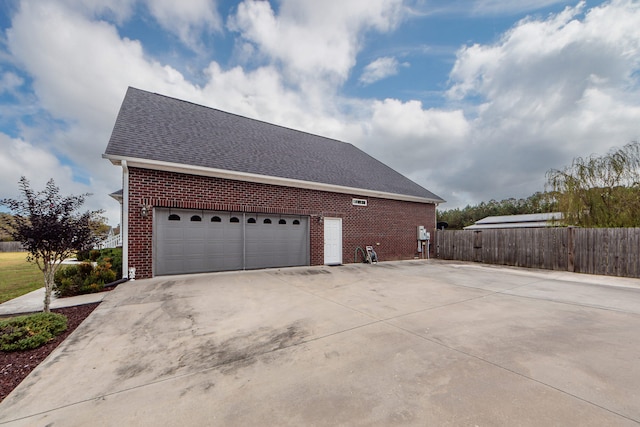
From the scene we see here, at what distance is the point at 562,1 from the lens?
7.15m

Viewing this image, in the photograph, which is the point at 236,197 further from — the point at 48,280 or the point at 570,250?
the point at 570,250

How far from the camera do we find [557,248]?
1049 cm

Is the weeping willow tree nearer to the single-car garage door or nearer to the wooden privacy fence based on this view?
the wooden privacy fence

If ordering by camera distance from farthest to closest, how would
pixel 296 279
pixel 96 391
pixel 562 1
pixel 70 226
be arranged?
pixel 296 279, pixel 562 1, pixel 70 226, pixel 96 391

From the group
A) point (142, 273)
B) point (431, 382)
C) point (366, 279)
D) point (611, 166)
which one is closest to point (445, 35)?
point (611, 166)

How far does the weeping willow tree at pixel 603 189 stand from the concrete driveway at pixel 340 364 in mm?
6893

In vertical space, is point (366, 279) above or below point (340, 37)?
below

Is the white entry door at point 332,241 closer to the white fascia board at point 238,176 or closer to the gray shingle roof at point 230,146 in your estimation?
the white fascia board at point 238,176

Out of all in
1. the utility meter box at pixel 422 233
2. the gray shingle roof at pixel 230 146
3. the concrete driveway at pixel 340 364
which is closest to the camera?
the concrete driveway at pixel 340 364

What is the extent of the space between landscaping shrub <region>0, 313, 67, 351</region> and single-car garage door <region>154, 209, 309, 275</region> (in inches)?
150

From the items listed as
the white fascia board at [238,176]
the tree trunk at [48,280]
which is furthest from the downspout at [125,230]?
the tree trunk at [48,280]

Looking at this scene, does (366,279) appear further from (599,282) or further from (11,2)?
(11,2)

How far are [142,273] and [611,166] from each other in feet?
59.9

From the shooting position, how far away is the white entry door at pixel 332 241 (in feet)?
35.6
